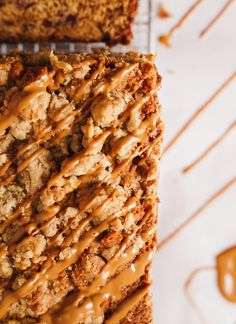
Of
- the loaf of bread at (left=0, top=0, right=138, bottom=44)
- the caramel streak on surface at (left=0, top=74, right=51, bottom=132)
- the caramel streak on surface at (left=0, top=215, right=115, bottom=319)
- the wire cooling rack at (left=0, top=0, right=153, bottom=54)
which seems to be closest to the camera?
the caramel streak on surface at (left=0, top=74, right=51, bottom=132)

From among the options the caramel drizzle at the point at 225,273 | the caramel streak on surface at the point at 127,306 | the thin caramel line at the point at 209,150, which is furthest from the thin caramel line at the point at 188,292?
the caramel streak on surface at the point at 127,306

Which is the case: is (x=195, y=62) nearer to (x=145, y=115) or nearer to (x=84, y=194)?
(x=145, y=115)

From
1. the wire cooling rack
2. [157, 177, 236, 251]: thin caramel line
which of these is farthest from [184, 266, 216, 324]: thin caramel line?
the wire cooling rack

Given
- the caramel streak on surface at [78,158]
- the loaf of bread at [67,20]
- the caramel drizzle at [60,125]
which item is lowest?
the caramel streak on surface at [78,158]

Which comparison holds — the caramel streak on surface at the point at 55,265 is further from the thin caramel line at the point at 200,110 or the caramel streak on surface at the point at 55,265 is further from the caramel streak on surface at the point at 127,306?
the thin caramel line at the point at 200,110

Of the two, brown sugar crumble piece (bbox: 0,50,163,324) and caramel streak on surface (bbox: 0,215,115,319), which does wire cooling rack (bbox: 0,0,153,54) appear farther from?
caramel streak on surface (bbox: 0,215,115,319)

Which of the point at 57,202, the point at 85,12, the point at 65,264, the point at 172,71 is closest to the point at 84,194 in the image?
the point at 57,202
